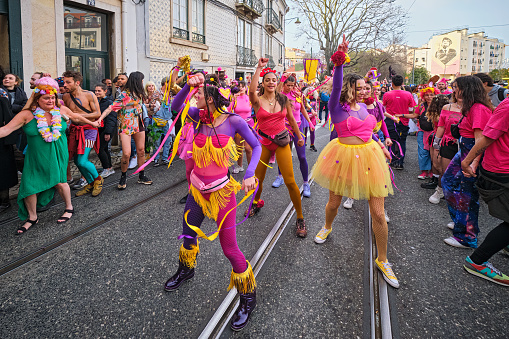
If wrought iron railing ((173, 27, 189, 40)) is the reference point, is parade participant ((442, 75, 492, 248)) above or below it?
below

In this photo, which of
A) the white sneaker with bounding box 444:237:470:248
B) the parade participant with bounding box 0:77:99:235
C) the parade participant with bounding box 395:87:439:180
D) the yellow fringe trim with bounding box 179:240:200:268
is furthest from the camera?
the parade participant with bounding box 395:87:439:180

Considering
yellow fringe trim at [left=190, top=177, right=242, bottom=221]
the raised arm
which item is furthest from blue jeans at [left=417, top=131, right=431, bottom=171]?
the raised arm

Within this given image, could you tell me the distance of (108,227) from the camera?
3959 millimetres

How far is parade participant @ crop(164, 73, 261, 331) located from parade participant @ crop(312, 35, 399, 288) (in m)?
1.24

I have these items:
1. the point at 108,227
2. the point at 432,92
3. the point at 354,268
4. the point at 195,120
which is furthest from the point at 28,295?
the point at 432,92

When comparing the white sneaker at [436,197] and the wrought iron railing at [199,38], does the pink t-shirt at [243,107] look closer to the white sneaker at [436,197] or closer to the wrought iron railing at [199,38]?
the white sneaker at [436,197]

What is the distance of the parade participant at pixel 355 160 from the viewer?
2.96m

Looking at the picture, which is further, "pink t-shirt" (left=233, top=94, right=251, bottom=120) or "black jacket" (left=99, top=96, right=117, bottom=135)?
"pink t-shirt" (left=233, top=94, right=251, bottom=120)

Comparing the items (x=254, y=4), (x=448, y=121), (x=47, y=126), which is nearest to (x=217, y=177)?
(x=47, y=126)

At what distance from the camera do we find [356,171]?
3117mm

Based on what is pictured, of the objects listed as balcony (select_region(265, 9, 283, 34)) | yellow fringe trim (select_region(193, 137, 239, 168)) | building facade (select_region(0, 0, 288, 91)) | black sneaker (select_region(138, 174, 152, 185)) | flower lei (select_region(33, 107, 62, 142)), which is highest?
balcony (select_region(265, 9, 283, 34))

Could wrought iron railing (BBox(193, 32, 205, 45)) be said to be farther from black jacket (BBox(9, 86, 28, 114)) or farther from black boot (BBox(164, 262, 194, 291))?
black boot (BBox(164, 262, 194, 291))

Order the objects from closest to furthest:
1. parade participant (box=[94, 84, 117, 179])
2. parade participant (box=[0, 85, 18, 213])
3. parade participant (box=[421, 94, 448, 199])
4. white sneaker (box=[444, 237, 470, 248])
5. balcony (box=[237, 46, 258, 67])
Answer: white sneaker (box=[444, 237, 470, 248]) < parade participant (box=[0, 85, 18, 213]) < parade participant (box=[421, 94, 448, 199]) < parade participant (box=[94, 84, 117, 179]) < balcony (box=[237, 46, 258, 67])

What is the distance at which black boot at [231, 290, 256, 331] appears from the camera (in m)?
2.27
